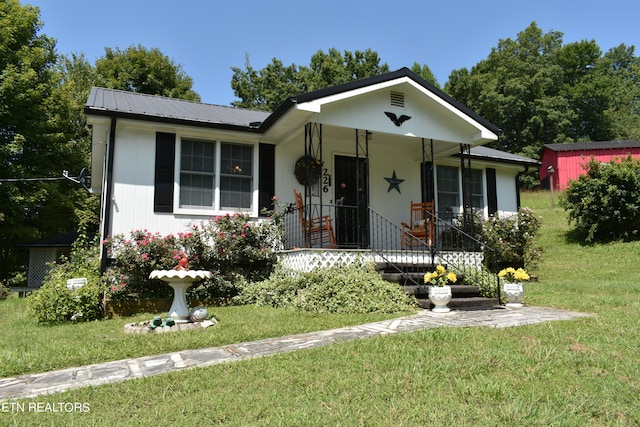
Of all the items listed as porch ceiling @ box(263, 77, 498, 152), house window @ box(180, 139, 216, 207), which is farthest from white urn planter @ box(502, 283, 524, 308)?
house window @ box(180, 139, 216, 207)

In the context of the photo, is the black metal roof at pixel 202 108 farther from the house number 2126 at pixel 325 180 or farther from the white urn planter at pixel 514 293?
the white urn planter at pixel 514 293

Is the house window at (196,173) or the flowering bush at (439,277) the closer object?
the flowering bush at (439,277)

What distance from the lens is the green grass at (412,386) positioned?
9.21 feet

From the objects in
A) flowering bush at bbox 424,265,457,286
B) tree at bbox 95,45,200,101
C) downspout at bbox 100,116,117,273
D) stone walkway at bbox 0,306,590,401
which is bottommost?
stone walkway at bbox 0,306,590,401

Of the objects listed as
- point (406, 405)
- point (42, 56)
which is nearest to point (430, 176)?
point (406, 405)

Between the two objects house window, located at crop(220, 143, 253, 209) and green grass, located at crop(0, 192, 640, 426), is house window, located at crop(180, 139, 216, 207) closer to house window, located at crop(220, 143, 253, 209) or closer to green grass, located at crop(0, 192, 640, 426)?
house window, located at crop(220, 143, 253, 209)

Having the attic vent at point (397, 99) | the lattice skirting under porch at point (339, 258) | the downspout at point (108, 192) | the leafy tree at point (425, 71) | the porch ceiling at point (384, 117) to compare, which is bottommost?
the lattice skirting under porch at point (339, 258)

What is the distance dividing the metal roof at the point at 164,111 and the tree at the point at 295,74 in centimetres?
1962

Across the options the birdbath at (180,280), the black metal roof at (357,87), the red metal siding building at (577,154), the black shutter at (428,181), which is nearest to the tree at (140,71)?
the black shutter at (428,181)

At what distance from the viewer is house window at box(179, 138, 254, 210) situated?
8875mm

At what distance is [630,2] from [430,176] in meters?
7.17

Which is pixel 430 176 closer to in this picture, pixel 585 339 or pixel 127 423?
pixel 585 339

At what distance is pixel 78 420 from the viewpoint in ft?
9.40

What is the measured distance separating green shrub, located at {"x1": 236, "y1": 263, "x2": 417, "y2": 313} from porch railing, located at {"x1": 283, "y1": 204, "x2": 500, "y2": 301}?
25.3 inches
